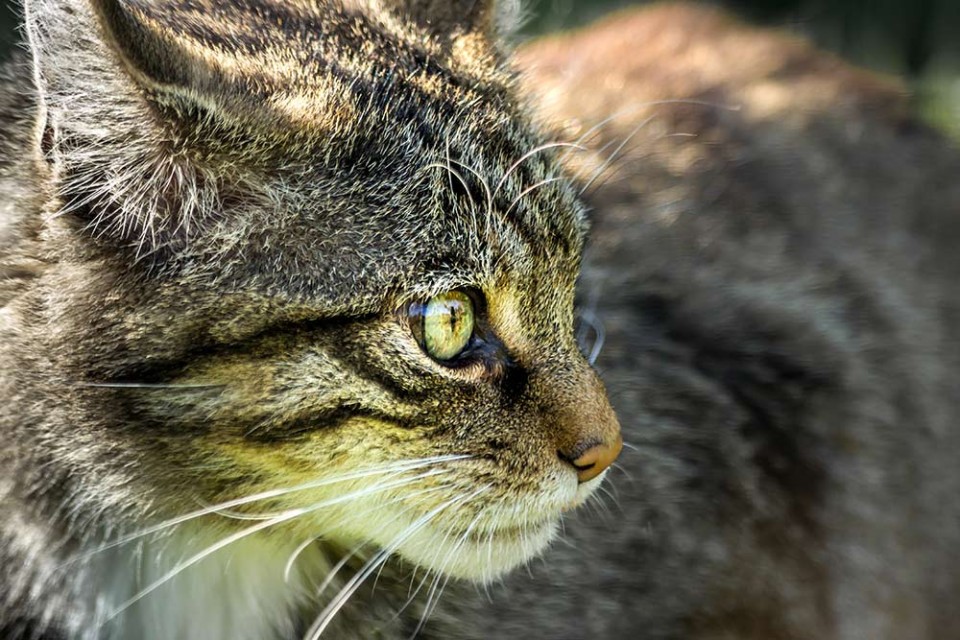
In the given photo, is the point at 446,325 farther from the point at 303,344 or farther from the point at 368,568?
the point at 368,568

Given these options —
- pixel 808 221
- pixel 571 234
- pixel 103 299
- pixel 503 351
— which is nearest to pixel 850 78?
pixel 808 221

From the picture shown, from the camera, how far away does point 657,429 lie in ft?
9.50

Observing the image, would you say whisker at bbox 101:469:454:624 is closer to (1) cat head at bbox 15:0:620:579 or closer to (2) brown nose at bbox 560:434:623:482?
(1) cat head at bbox 15:0:620:579

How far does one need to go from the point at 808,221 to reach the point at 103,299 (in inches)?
92.1

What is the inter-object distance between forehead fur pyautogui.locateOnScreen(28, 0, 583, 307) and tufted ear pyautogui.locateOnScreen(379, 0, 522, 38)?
7.5 inches

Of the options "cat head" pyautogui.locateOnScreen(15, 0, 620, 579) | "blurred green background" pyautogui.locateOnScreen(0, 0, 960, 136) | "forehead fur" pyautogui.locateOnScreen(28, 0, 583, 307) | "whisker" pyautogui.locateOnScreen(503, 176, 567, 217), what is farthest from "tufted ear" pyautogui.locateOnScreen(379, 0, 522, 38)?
"blurred green background" pyautogui.locateOnScreen(0, 0, 960, 136)

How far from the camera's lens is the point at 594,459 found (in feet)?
6.83

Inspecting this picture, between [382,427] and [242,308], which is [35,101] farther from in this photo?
[382,427]

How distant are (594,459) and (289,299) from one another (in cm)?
64

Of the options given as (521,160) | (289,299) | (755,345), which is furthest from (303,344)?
(755,345)

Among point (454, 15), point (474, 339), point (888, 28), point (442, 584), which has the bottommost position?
point (442, 584)

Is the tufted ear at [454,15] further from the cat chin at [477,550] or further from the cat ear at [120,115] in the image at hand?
the cat chin at [477,550]

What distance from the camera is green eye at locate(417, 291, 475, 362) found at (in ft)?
6.48

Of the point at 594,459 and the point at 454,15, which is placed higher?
the point at 454,15
